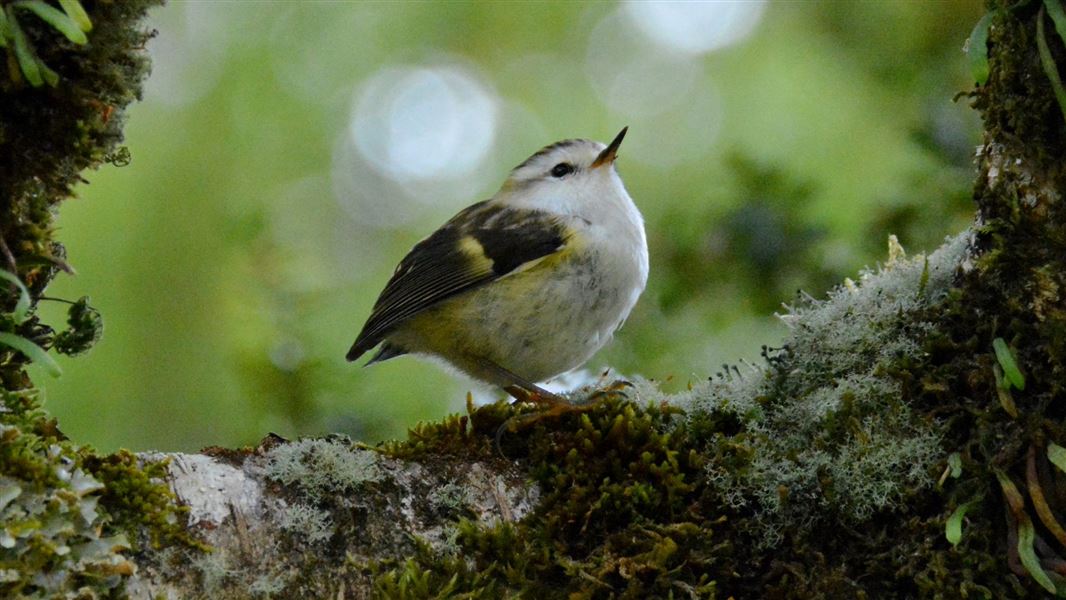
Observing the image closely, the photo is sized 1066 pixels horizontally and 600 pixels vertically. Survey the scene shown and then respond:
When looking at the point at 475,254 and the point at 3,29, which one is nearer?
the point at 3,29

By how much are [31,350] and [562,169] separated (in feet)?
9.68

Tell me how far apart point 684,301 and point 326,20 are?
3.93 meters

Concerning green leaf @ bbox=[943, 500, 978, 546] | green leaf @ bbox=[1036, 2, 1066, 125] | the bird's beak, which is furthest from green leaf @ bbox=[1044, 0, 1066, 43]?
the bird's beak

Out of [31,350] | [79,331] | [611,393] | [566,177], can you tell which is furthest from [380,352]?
[31,350]

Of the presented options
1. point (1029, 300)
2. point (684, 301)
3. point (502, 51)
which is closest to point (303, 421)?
point (684, 301)

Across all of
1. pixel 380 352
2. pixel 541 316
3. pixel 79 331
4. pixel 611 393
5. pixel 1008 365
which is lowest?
pixel 1008 365

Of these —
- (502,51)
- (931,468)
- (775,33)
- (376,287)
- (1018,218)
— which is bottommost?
(931,468)

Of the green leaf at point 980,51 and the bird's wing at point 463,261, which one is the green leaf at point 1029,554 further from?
the bird's wing at point 463,261

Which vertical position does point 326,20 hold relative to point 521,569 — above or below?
above

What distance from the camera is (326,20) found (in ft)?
25.4

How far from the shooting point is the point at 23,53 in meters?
2.20

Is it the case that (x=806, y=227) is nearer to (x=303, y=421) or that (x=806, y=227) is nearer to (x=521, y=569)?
(x=303, y=421)

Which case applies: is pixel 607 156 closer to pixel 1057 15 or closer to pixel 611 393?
pixel 611 393

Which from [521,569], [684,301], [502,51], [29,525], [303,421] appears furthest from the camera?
[502,51]
